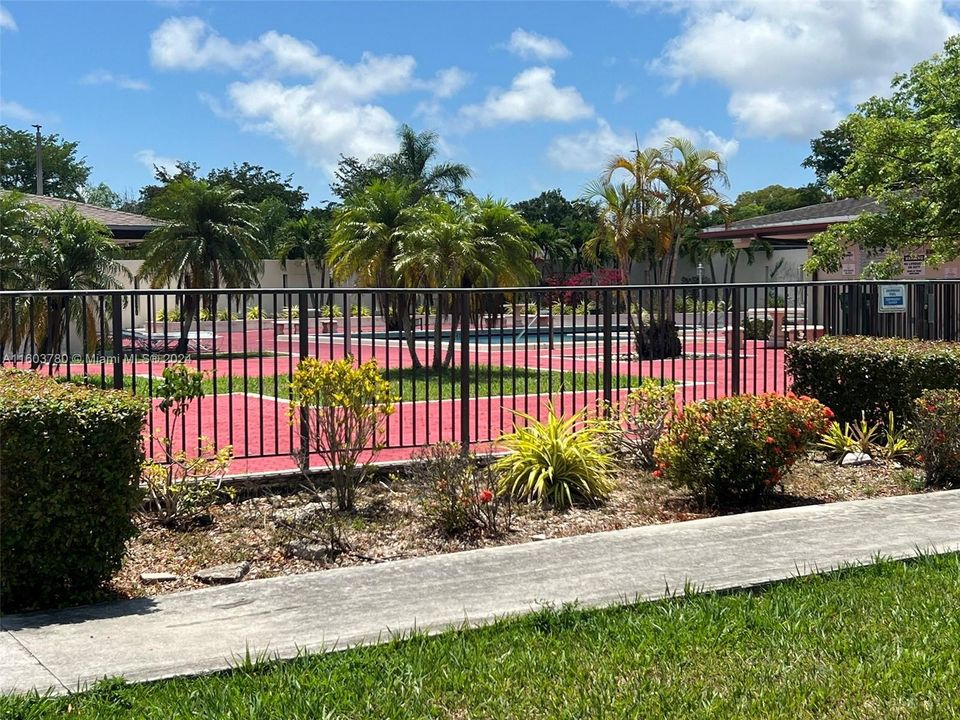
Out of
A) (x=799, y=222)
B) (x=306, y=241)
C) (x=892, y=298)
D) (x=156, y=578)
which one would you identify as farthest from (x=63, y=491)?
(x=306, y=241)

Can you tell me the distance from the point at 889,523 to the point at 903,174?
54.1 ft

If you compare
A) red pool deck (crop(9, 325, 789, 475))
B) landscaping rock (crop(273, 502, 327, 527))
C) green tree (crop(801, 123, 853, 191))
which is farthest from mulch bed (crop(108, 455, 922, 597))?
green tree (crop(801, 123, 853, 191))

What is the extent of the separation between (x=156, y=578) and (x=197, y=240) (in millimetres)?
26130

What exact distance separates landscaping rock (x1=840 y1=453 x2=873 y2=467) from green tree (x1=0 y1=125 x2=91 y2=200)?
81571 millimetres

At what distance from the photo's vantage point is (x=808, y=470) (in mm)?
9594

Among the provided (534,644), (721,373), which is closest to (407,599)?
(534,644)

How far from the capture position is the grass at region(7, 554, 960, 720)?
4180mm

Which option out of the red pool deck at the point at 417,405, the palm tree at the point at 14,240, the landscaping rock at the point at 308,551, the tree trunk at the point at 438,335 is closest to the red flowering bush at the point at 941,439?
the red pool deck at the point at 417,405

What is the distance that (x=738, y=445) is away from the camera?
808 centimetres

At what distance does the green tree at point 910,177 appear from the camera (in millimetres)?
21141

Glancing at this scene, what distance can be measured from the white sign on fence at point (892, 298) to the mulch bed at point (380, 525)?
11.1 feet

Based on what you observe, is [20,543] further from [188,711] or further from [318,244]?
[318,244]

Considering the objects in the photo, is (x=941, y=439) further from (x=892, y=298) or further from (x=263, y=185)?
(x=263, y=185)

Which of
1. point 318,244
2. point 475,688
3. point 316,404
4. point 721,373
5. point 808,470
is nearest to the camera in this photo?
point 475,688
